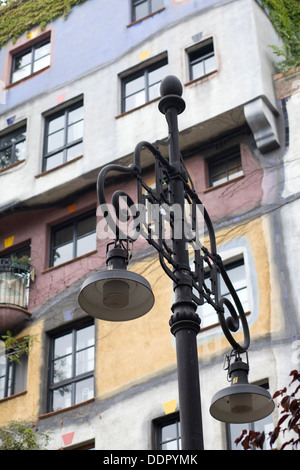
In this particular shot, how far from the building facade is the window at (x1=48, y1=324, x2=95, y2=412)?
1.3 inches

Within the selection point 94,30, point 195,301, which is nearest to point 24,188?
point 94,30

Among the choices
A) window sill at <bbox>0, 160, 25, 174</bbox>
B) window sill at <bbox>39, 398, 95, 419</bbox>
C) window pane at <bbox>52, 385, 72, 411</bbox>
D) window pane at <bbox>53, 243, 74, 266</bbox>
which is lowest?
window sill at <bbox>39, 398, 95, 419</bbox>

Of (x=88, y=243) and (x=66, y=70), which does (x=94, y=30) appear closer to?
(x=66, y=70)

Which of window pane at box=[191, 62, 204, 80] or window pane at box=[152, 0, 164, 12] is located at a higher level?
window pane at box=[152, 0, 164, 12]

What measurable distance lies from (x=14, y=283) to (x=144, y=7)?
25.2 ft

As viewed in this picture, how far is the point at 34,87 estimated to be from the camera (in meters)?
23.0

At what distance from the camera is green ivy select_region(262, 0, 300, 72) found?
19.8 metres

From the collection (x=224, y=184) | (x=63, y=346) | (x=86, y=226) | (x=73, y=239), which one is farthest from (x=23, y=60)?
(x=63, y=346)

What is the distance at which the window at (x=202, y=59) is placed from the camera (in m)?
19.8

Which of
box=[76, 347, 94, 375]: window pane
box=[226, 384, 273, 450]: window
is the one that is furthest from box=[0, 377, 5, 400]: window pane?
box=[226, 384, 273, 450]: window

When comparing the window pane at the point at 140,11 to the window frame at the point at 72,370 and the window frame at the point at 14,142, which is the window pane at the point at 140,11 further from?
the window frame at the point at 72,370

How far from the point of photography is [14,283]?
19.7 metres

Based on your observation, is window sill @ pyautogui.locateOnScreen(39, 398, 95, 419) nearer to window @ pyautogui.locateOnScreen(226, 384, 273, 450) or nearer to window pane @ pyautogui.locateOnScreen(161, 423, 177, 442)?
window pane @ pyautogui.locateOnScreen(161, 423, 177, 442)
